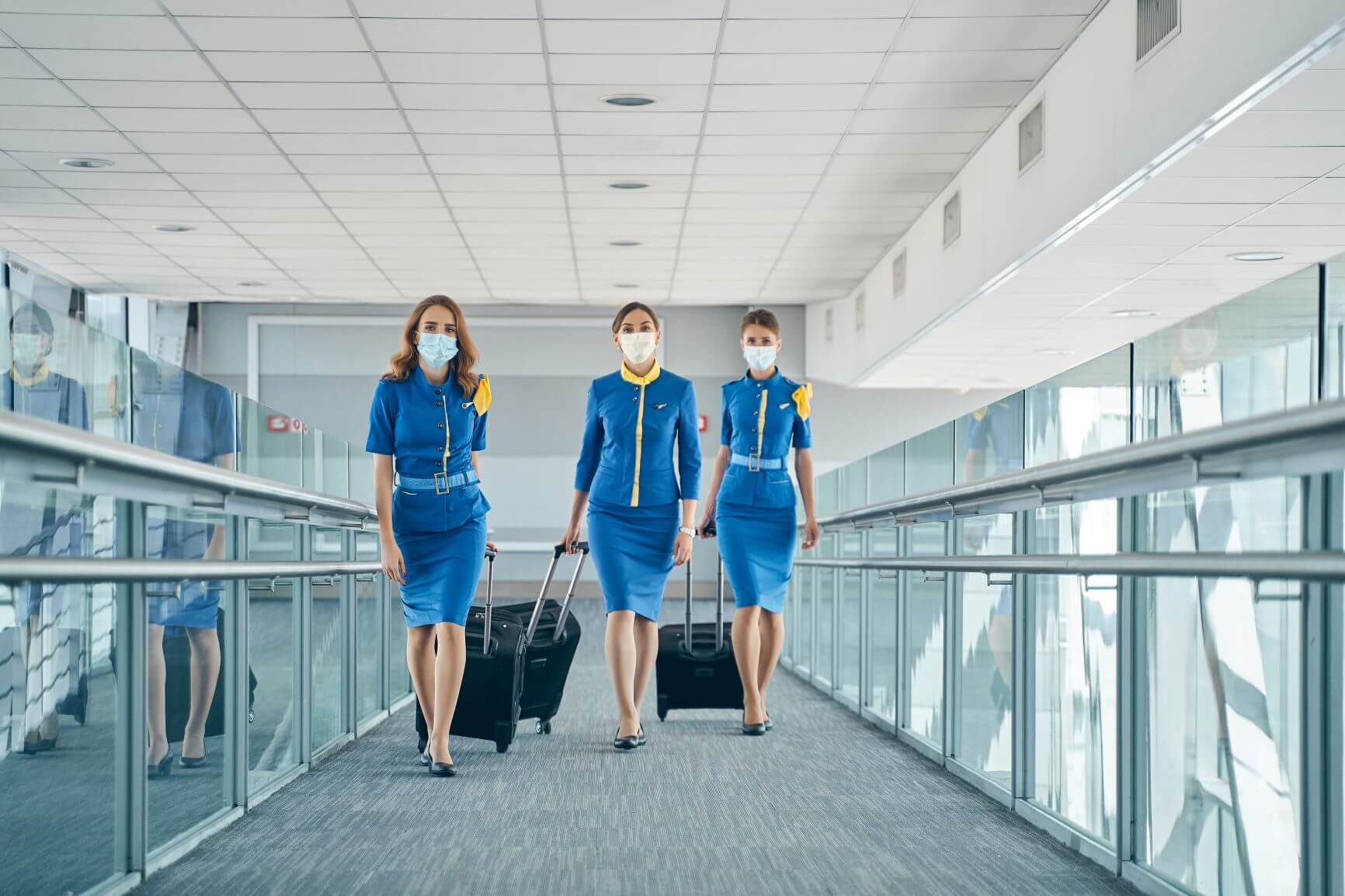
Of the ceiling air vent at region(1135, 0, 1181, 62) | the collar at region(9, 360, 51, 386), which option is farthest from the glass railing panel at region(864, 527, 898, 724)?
the collar at region(9, 360, 51, 386)

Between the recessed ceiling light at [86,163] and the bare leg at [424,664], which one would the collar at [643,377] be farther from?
the recessed ceiling light at [86,163]

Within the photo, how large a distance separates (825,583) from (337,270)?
7.60 metres

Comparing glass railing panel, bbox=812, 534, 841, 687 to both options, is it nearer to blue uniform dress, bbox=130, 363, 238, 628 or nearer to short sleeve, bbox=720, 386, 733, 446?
short sleeve, bbox=720, 386, 733, 446

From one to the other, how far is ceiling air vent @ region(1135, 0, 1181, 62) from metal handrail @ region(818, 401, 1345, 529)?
2.92 metres

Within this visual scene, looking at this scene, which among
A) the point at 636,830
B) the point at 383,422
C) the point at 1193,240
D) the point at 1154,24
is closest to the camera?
the point at 636,830

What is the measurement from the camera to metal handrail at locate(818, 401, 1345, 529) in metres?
1.75

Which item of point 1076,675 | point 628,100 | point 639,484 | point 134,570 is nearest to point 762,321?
point 639,484

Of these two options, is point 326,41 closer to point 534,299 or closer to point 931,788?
point 931,788

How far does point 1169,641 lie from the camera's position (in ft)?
8.18

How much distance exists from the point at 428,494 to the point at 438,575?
0.24 meters

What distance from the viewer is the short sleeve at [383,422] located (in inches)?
159

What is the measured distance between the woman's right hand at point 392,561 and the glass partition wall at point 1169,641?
62.6 inches

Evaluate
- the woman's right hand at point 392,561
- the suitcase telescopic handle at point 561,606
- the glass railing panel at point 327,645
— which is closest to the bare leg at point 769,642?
the suitcase telescopic handle at point 561,606

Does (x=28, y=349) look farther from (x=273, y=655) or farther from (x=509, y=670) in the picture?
(x=509, y=670)
